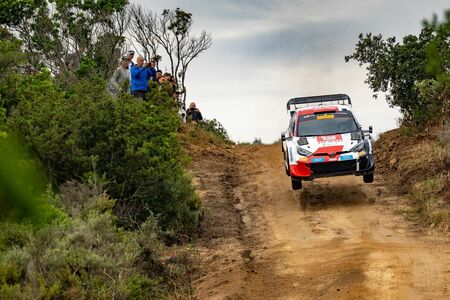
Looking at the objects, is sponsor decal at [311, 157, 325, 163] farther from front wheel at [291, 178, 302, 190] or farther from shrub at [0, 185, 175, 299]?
shrub at [0, 185, 175, 299]

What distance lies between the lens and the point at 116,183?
1189 centimetres

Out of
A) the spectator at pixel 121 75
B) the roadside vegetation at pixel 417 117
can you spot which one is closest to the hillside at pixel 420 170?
the roadside vegetation at pixel 417 117

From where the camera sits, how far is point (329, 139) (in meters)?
15.9

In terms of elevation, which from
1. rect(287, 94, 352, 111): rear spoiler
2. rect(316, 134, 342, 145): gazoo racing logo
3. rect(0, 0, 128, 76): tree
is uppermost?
rect(0, 0, 128, 76): tree

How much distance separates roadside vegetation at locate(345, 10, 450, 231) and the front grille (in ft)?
4.77

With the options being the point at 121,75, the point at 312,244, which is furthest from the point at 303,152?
the point at 121,75

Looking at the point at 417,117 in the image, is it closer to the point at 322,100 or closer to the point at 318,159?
the point at 322,100

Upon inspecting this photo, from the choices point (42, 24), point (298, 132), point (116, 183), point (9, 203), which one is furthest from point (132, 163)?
point (42, 24)

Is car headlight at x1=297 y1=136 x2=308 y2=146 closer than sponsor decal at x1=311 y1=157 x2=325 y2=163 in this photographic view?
No

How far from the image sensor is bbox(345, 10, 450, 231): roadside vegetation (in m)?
14.2

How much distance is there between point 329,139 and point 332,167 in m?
0.71

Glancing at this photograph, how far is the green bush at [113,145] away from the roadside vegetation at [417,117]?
4.56 meters

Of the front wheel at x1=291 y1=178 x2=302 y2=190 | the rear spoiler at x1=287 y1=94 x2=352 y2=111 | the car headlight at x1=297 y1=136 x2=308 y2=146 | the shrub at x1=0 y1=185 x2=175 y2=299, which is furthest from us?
the rear spoiler at x1=287 y1=94 x2=352 y2=111

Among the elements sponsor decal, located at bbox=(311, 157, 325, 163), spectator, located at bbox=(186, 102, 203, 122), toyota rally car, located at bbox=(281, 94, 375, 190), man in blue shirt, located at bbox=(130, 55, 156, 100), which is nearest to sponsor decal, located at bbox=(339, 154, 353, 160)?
toyota rally car, located at bbox=(281, 94, 375, 190)
